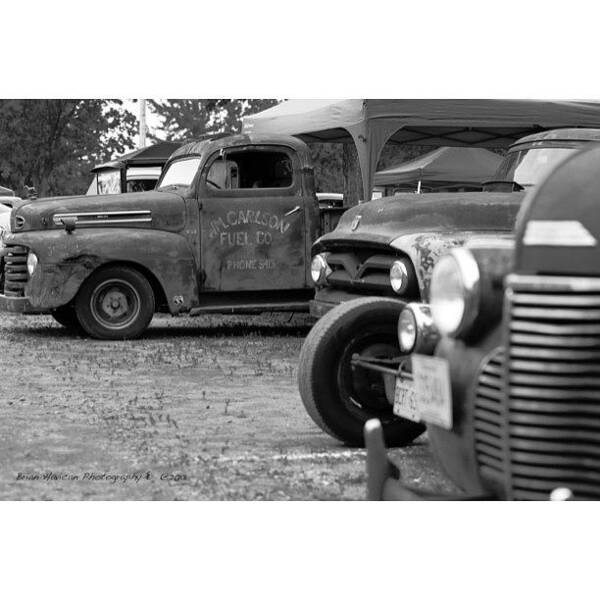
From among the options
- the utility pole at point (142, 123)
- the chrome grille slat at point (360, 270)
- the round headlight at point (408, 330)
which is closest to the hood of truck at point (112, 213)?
the chrome grille slat at point (360, 270)

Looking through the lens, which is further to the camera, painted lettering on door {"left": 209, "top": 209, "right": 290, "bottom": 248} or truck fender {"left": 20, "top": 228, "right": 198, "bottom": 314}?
painted lettering on door {"left": 209, "top": 209, "right": 290, "bottom": 248}

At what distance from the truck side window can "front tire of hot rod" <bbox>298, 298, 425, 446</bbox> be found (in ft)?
20.2

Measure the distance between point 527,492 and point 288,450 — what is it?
9.71 ft

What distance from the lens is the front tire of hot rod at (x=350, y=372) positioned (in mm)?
6074

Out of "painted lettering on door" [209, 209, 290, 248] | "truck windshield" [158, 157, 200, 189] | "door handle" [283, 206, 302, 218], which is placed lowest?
"painted lettering on door" [209, 209, 290, 248]

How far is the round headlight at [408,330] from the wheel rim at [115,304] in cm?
748

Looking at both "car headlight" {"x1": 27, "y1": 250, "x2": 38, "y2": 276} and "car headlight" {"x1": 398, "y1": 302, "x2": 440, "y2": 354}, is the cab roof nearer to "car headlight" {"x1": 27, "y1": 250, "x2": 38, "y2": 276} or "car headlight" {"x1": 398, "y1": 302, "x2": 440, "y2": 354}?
"car headlight" {"x1": 27, "y1": 250, "x2": 38, "y2": 276}

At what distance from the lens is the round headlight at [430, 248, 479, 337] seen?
12.1 feet

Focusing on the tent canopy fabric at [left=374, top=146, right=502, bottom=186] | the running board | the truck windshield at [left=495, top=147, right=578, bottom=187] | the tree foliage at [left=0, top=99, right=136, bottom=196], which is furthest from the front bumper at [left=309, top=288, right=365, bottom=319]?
the tent canopy fabric at [left=374, top=146, right=502, bottom=186]

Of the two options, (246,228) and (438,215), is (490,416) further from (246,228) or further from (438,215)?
(246,228)

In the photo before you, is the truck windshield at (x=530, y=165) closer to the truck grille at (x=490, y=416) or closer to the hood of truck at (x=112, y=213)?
the hood of truck at (x=112, y=213)

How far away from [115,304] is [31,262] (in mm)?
958

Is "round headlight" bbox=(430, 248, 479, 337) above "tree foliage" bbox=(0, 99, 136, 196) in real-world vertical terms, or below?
below

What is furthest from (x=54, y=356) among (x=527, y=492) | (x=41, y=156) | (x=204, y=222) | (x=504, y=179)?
(x=41, y=156)
